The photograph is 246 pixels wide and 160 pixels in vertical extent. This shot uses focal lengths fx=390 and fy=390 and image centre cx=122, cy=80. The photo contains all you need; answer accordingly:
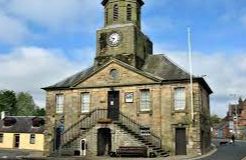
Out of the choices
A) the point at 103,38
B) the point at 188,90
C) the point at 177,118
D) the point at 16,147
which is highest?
the point at 103,38

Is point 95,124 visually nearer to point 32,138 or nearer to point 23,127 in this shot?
point 32,138

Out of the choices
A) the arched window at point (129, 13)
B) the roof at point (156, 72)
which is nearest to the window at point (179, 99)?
the roof at point (156, 72)

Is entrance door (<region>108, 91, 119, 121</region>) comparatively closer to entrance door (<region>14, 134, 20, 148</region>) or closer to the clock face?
the clock face

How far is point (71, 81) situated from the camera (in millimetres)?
36094

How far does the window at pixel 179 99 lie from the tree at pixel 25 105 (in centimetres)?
6312

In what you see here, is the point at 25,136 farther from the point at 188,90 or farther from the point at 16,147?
the point at 188,90

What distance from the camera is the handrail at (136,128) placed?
30.9 metres

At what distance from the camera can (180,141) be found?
30469 mm

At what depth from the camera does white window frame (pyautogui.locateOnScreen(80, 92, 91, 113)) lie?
112 feet

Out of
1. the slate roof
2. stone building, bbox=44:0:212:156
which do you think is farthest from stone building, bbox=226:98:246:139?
the slate roof

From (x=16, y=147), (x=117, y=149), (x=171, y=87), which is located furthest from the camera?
(x=16, y=147)

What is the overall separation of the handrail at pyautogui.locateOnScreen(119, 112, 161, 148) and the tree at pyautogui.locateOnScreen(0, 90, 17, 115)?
2247 inches

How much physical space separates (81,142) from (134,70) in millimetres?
7435


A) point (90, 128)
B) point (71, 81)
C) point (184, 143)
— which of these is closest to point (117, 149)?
point (90, 128)
